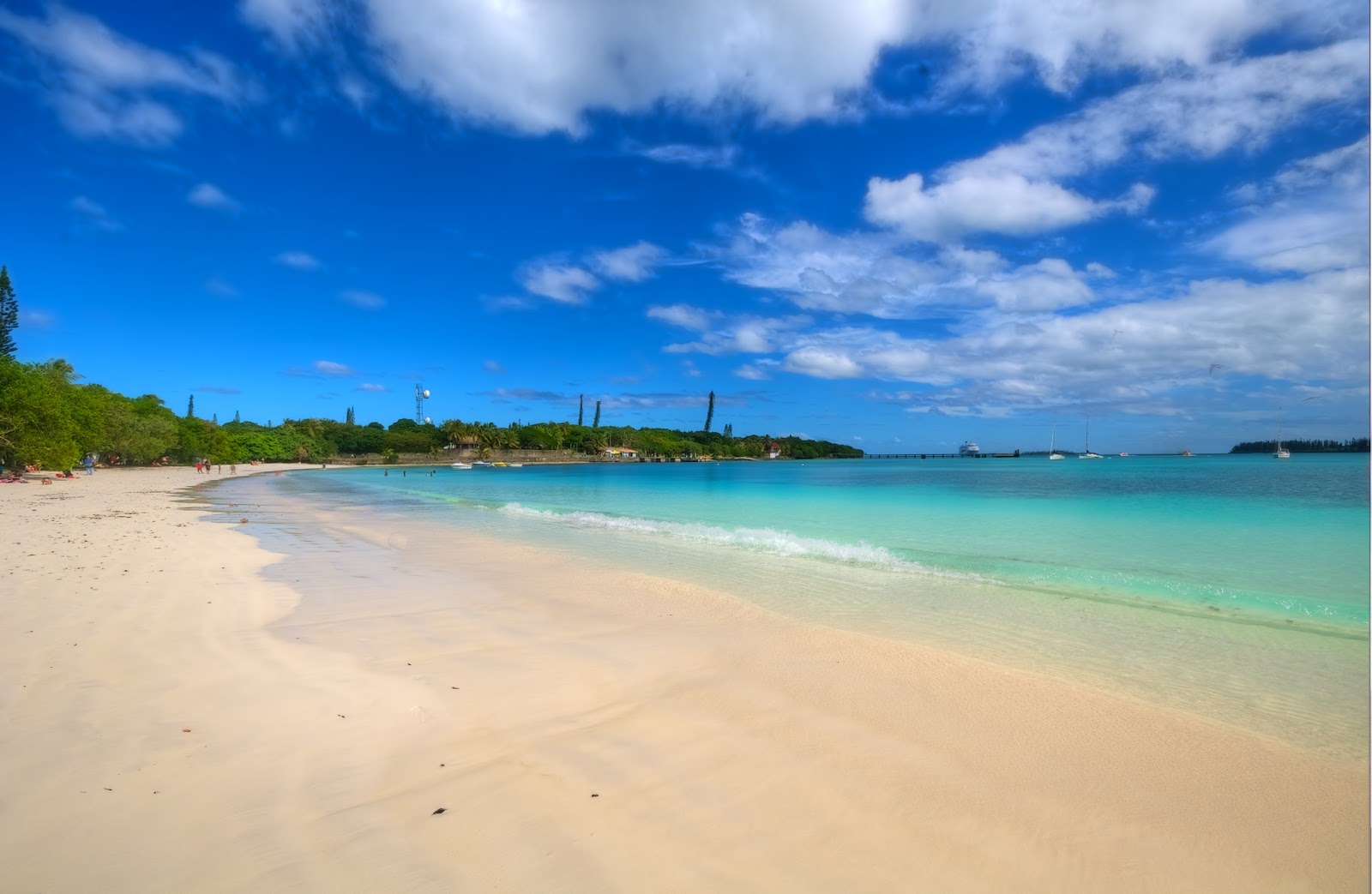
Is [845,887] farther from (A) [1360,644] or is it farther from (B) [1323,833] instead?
(A) [1360,644]

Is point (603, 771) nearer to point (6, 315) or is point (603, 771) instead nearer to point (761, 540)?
point (761, 540)

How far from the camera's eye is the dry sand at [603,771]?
288 centimetres

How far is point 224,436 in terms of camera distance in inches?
3487

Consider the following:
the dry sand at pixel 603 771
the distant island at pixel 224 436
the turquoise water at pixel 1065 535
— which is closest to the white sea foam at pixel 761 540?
the turquoise water at pixel 1065 535

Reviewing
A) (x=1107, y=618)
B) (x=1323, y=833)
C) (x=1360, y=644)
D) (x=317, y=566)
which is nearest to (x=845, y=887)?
(x=1323, y=833)

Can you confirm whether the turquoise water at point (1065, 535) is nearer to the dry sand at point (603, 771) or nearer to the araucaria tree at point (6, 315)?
the dry sand at point (603, 771)

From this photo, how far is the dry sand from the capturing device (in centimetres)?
288

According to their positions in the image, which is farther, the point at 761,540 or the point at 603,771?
the point at 761,540

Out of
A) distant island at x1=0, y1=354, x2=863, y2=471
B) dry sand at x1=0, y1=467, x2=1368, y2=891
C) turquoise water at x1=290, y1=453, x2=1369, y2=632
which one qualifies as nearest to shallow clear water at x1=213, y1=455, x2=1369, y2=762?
turquoise water at x1=290, y1=453, x2=1369, y2=632

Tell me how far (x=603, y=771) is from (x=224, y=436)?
354 feet

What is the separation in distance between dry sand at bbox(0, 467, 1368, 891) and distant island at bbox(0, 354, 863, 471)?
140 ft

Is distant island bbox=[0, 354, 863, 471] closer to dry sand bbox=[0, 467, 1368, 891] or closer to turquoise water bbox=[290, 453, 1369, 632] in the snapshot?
turquoise water bbox=[290, 453, 1369, 632]

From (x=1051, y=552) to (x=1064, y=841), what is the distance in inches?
515

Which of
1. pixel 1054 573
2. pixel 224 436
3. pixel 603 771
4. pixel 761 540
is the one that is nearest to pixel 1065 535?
pixel 1054 573
